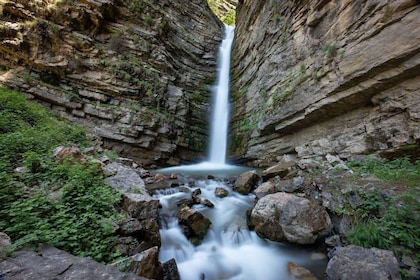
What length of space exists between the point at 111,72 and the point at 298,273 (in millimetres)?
11469

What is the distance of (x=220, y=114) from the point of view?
14359mm

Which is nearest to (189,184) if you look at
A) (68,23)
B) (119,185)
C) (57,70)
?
(119,185)

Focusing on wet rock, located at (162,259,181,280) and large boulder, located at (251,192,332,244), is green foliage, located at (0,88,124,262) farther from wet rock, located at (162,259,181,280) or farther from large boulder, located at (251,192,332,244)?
large boulder, located at (251,192,332,244)

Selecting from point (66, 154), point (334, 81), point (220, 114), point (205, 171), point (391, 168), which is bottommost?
point (205, 171)

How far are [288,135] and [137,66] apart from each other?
9289 mm

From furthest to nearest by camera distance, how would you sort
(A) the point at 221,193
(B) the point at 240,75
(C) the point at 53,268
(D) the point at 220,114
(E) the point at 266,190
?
(D) the point at 220,114 → (B) the point at 240,75 → (A) the point at 221,193 → (E) the point at 266,190 → (C) the point at 53,268


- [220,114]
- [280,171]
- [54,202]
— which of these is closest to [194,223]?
[54,202]

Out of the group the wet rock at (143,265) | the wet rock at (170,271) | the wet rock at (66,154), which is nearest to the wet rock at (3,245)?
the wet rock at (143,265)

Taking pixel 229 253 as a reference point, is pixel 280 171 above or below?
above

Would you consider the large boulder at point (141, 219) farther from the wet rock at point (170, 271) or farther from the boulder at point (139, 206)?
the wet rock at point (170, 271)

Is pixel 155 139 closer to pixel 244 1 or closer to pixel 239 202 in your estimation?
pixel 239 202

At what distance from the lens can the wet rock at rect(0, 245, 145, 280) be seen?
158 centimetres

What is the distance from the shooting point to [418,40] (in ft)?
13.8

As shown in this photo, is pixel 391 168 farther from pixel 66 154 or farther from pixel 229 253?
pixel 66 154
